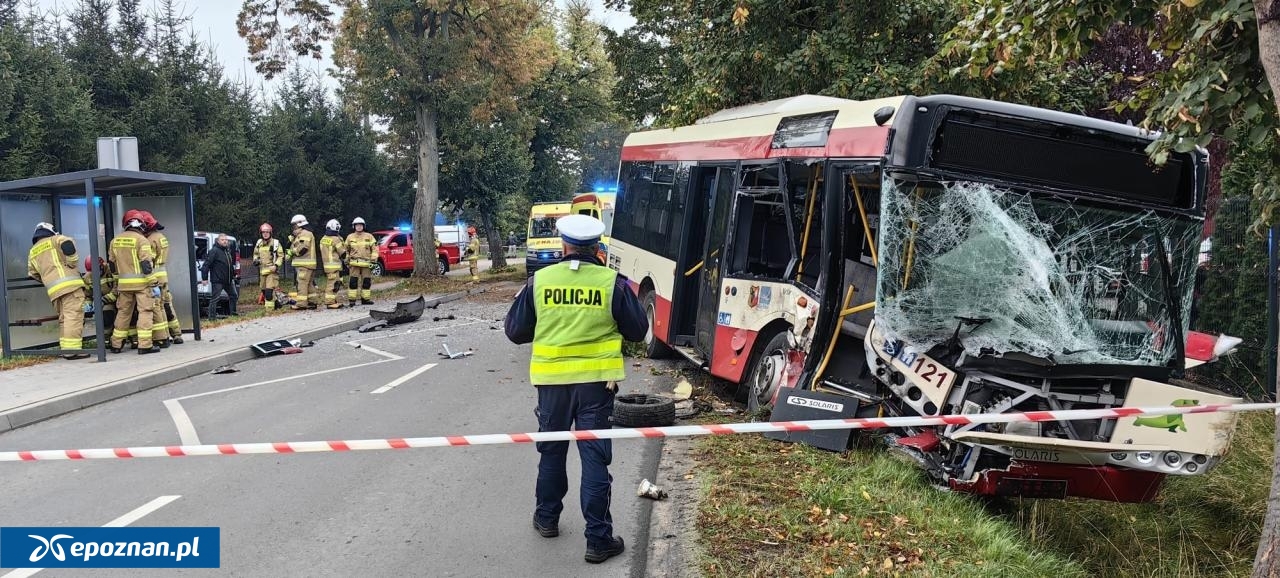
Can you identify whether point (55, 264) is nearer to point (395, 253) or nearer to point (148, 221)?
point (148, 221)

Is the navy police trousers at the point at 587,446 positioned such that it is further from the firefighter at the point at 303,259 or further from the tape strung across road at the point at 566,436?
the firefighter at the point at 303,259

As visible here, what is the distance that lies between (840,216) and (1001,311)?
1.62 metres

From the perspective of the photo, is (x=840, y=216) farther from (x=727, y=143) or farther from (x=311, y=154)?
(x=311, y=154)

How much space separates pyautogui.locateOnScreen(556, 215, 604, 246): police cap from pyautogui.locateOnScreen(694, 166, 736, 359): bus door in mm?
3770

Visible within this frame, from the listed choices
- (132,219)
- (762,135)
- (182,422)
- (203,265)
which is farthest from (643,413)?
(203,265)

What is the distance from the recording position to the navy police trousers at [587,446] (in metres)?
4.58

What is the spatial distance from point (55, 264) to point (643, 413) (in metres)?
8.52

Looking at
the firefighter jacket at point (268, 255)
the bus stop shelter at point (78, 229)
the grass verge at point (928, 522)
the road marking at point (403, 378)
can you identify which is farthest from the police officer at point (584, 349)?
the firefighter jacket at point (268, 255)

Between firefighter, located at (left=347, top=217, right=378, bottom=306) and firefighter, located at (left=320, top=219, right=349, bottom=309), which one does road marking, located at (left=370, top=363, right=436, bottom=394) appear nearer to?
firefighter, located at (left=320, top=219, right=349, bottom=309)

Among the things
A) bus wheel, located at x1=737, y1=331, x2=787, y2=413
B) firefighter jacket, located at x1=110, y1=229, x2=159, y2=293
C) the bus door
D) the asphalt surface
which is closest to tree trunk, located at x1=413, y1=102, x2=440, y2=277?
Answer: firefighter jacket, located at x1=110, y1=229, x2=159, y2=293

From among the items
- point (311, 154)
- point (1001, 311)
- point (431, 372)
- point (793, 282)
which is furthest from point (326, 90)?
point (1001, 311)

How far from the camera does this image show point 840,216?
652 cm

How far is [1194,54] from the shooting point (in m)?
5.04

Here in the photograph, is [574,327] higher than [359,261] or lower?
higher
